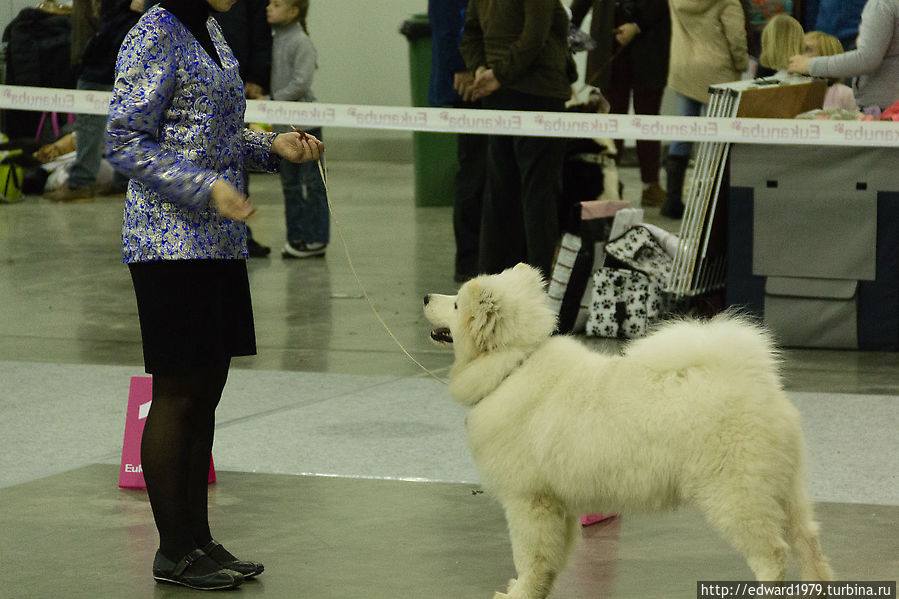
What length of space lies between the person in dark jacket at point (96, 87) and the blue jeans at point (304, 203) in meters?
1.60

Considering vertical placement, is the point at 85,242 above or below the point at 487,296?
below

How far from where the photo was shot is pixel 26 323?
7.97 metres

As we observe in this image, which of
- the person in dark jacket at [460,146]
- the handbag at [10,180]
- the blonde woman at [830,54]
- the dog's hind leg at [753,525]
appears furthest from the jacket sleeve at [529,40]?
the handbag at [10,180]

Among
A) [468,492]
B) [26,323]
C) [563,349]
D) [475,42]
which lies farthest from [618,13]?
[563,349]

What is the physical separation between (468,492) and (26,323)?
13.9 ft

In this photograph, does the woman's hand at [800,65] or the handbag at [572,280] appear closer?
the handbag at [572,280]

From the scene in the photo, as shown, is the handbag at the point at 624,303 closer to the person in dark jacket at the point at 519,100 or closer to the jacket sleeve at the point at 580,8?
the person in dark jacket at the point at 519,100

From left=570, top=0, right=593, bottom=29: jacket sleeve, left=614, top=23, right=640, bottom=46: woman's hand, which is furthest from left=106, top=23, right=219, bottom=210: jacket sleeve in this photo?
left=614, top=23, right=640, bottom=46: woman's hand

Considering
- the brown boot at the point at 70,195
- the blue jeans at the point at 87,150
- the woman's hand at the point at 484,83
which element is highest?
the woman's hand at the point at 484,83

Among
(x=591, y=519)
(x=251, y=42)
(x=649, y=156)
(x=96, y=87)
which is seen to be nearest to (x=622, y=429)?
(x=591, y=519)

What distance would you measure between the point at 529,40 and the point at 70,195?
7370 millimetres

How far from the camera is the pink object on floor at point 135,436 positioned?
484 centimetres

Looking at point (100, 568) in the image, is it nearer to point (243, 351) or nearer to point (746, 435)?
point (243, 351)

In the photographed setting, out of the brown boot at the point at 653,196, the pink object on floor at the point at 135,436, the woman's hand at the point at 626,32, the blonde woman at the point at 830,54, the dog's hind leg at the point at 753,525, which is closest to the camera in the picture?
the dog's hind leg at the point at 753,525
